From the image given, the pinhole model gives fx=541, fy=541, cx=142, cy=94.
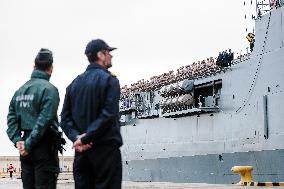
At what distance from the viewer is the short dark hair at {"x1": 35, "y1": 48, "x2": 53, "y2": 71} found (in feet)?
20.9

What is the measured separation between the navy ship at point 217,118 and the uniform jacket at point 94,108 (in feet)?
59.0

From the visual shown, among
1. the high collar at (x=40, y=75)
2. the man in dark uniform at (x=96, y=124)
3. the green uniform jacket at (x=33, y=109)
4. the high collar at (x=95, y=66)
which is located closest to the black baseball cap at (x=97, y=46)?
the man in dark uniform at (x=96, y=124)

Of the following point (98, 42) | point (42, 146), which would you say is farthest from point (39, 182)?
point (98, 42)

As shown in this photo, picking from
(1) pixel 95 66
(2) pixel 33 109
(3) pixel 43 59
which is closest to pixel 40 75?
(3) pixel 43 59

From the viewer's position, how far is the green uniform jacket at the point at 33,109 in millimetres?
5949

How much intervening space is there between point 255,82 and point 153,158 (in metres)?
11.9

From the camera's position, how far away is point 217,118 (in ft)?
92.6

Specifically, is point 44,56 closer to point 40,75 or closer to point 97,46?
point 40,75

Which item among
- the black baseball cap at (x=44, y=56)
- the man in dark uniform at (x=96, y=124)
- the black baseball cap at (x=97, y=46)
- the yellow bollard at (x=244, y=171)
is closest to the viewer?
the man in dark uniform at (x=96, y=124)

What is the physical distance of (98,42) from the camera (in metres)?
Result: 5.74

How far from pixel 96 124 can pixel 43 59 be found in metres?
1.38

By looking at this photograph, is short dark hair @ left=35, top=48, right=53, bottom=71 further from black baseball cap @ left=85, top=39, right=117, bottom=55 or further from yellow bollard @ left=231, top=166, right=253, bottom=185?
yellow bollard @ left=231, top=166, right=253, bottom=185

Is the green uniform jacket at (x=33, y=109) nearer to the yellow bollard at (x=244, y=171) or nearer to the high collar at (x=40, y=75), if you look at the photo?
the high collar at (x=40, y=75)

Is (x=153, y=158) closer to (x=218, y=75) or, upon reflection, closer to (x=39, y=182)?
(x=218, y=75)
